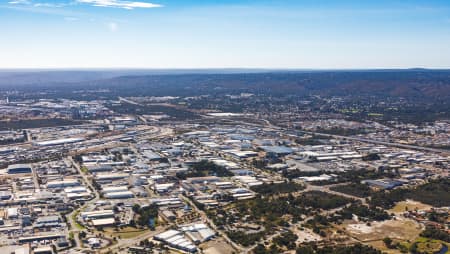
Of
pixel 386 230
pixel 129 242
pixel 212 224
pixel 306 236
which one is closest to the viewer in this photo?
pixel 129 242

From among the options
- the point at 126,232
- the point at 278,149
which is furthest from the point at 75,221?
the point at 278,149

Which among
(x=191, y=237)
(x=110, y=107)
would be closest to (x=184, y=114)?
(x=110, y=107)

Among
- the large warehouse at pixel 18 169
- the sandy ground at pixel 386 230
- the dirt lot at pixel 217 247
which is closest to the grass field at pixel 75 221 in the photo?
the dirt lot at pixel 217 247

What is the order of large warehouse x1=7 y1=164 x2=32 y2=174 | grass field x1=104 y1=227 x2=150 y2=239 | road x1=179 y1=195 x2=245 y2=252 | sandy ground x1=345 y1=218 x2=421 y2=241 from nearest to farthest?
road x1=179 y1=195 x2=245 y2=252 < grass field x1=104 y1=227 x2=150 y2=239 < sandy ground x1=345 y1=218 x2=421 y2=241 < large warehouse x1=7 y1=164 x2=32 y2=174

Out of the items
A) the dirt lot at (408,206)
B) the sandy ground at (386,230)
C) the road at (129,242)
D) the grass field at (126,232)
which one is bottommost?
the dirt lot at (408,206)

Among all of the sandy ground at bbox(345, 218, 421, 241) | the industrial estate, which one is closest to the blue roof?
the industrial estate

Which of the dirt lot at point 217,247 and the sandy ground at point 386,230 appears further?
the sandy ground at point 386,230

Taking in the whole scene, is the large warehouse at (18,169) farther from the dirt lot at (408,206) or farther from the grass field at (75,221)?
the dirt lot at (408,206)

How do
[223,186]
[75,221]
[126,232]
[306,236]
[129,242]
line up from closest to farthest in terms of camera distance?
1. [129,242]
2. [306,236]
3. [126,232]
4. [75,221]
5. [223,186]

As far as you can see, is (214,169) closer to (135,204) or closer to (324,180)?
(324,180)

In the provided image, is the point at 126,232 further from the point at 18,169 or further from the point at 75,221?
the point at 18,169

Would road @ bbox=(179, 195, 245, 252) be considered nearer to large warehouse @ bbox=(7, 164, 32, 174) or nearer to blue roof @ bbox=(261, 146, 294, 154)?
large warehouse @ bbox=(7, 164, 32, 174)
